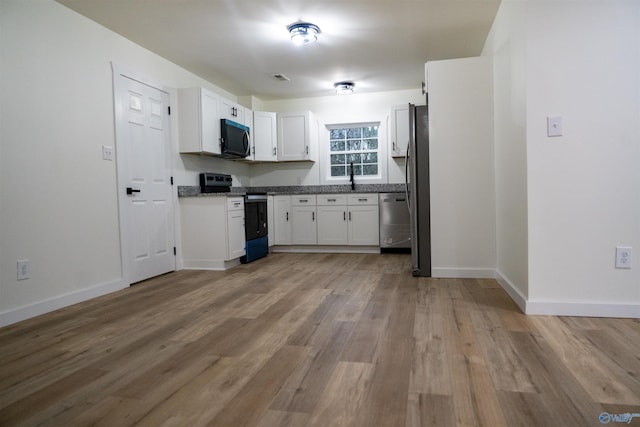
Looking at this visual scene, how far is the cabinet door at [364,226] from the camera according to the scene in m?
5.38

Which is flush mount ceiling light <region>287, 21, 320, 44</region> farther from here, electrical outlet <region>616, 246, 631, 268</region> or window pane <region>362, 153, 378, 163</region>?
electrical outlet <region>616, 246, 631, 268</region>

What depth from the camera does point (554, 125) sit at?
7.80 ft

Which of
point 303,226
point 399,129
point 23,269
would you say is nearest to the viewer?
point 23,269

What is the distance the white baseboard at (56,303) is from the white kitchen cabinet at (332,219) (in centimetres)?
276

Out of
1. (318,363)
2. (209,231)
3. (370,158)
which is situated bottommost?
(318,363)

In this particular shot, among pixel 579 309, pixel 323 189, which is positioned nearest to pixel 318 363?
pixel 579 309

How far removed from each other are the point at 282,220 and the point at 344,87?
2.06 m

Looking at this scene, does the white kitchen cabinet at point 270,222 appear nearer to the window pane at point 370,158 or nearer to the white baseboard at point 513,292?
the window pane at point 370,158

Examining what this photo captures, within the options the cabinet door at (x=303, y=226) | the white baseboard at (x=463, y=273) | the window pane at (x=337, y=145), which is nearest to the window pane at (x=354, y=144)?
the window pane at (x=337, y=145)

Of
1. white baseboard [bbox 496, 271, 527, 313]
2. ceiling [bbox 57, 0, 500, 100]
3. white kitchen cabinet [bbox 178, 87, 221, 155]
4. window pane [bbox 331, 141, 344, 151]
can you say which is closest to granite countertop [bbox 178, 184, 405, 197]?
window pane [bbox 331, 141, 344, 151]

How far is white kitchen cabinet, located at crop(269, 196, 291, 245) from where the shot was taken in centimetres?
555

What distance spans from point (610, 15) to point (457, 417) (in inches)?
96.8

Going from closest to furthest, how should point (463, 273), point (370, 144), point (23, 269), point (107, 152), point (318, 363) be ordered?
point (318, 363), point (23, 269), point (107, 152), point (463, 273), point (370, 144)

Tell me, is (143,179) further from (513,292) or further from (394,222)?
(513,292)
